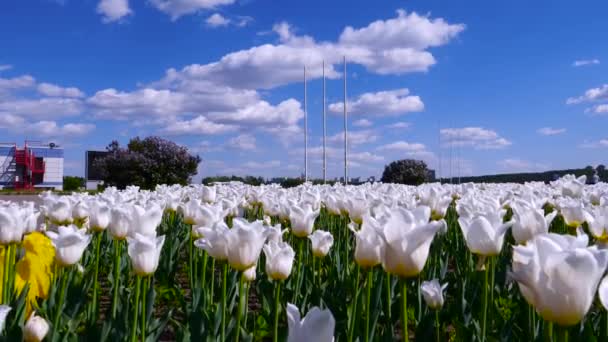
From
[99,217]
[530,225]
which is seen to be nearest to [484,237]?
[530,225]

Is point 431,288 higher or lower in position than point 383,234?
lower

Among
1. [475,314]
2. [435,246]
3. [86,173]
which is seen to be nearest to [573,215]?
[475,314]

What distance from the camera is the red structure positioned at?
35.5m

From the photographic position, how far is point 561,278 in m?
1.19

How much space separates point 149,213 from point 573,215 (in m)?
2.39

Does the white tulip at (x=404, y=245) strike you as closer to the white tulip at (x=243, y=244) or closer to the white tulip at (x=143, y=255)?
the white tulip at (x=243, y=244)

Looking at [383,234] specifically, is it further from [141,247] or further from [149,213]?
[149,213]

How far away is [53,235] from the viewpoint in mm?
2539

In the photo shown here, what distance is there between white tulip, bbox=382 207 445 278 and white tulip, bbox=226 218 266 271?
0.57m

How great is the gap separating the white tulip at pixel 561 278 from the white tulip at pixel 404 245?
1.46 feet

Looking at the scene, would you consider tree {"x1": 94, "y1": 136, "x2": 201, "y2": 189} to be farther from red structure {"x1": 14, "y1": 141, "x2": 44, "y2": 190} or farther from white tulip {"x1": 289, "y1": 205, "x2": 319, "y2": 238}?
red structure {"x1": 14, "y1": 141, "x2": 44, "y2": 190}

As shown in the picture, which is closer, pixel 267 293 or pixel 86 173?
pixel 267 293

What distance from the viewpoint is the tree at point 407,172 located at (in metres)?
23.6

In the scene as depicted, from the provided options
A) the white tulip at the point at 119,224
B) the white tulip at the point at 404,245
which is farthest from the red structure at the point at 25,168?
the white tulip at the point at 404,245
